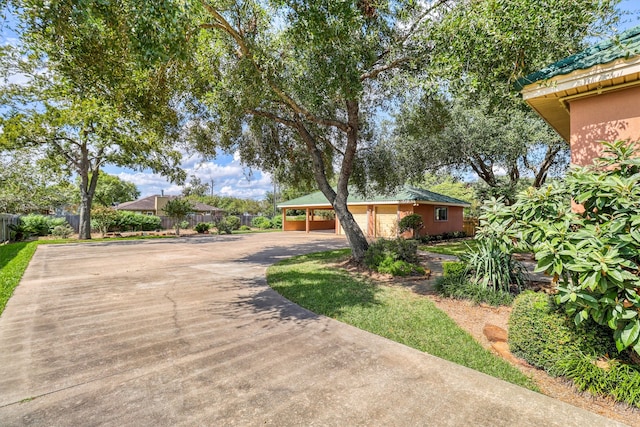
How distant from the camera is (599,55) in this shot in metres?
3.67

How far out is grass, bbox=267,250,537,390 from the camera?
141 inches

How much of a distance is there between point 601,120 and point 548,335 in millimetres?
2695

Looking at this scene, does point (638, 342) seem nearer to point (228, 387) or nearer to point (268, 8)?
point (228, 387)

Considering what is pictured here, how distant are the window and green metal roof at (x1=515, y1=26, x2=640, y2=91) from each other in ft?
56.0

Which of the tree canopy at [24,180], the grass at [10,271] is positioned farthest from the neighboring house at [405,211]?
the tree canopy at [24,180]

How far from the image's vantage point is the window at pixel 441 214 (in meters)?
20.5

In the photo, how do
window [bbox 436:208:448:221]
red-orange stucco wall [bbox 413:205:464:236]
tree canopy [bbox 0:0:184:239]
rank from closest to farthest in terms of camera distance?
tree canopy [bbox 0:0:184:239] < red-orange stucco wall [bbox 413:205:464:236] < window [bbox 436:208:448:221]

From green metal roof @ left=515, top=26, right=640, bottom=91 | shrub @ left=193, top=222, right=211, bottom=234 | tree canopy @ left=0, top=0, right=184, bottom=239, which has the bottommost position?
shrub @ left=193, top=222, right=211, bottom=234

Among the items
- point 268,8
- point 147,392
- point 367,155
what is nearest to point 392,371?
point 147,392

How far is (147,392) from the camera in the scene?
285 cm

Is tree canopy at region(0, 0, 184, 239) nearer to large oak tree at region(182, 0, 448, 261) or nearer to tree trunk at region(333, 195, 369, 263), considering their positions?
large oak tree at region(182, 0, 448, 261)

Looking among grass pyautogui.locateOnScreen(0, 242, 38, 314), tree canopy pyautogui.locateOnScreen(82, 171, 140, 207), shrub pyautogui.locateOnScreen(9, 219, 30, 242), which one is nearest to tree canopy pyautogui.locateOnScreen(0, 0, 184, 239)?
grass pyautogui.locateOnScreen(0, 242, 38, 314)

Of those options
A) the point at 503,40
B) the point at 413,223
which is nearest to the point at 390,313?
the point at 503,40

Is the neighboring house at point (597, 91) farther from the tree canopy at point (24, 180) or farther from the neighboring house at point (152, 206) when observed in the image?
the neighboring house at point (152, 206)
